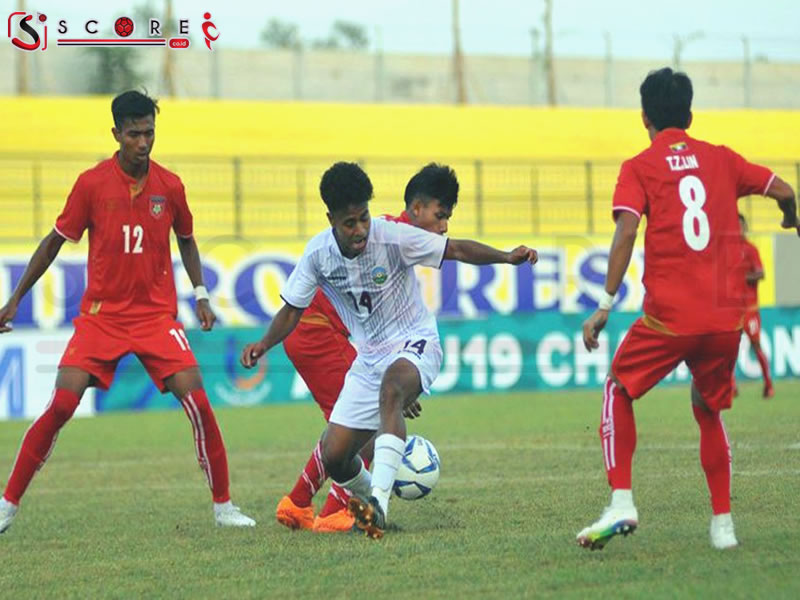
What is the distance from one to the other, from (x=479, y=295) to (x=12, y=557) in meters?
17.7

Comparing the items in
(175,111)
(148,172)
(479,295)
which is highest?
(175,111)

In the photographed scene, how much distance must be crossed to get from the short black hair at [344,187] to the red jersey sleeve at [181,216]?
1334mm

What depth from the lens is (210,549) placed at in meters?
7.86

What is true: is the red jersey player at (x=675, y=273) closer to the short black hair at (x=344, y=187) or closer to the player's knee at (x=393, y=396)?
the player's knee at (x=393, y=396)

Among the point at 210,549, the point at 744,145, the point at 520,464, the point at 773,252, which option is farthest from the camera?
the point at 744,145

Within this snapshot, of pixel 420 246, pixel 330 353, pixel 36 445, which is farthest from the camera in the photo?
pixel 330 353

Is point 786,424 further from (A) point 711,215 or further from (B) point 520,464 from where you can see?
(A) point 711,215

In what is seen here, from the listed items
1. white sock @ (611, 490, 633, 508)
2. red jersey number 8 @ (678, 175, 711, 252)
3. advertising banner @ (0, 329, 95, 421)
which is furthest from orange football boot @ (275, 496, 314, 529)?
advertising banner @ (0, 329, 95, 421)

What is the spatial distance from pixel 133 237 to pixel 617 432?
328 centimetres

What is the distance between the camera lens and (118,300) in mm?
8773

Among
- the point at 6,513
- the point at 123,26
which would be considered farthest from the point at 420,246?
the point at 123,26

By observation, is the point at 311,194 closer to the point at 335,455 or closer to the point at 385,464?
the point at 335,455

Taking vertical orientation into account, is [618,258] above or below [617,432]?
above

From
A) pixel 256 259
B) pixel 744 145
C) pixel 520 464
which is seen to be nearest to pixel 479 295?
pixel 256 259
